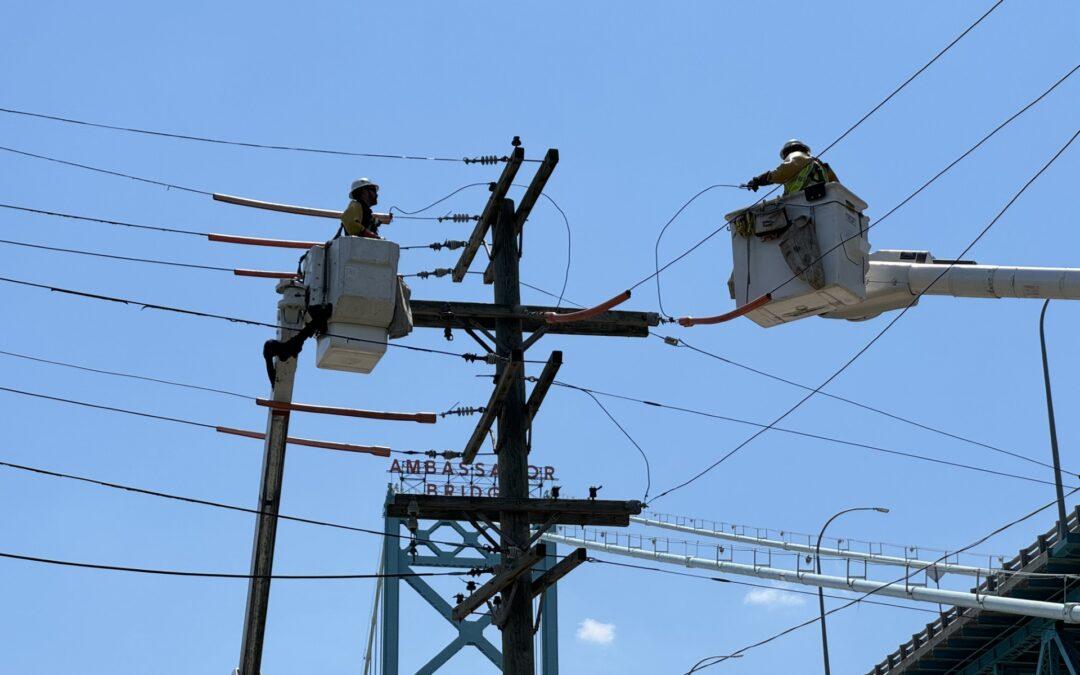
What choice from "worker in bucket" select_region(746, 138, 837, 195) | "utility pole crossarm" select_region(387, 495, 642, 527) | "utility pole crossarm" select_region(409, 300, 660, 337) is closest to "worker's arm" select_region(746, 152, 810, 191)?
"worker in bucket" select_region(746, 138, 837, 195)

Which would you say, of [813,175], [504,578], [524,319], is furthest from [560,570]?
[813,175]

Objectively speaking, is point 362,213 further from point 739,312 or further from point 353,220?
point 739,312

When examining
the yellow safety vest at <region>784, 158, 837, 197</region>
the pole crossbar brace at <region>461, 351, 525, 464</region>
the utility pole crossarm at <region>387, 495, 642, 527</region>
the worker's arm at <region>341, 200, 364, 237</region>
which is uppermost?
the yellow safety vest at <region>784, 158, 837, 197</region>

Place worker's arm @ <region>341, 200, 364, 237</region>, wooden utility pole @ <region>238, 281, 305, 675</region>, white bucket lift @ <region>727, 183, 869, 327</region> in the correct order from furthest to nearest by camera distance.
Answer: white bucket lift @ <region>727, 183, 869, 327</region> → worker's arm @ <region>341, 200, 364, 237</region> → wooden utility pole @ <region>238, 281, 305, 675</region>

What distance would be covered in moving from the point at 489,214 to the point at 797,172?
3785 millimetres

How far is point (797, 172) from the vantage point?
55.3 feet

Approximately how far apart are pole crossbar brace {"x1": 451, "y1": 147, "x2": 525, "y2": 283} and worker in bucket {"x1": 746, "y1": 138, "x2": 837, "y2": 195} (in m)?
2.86

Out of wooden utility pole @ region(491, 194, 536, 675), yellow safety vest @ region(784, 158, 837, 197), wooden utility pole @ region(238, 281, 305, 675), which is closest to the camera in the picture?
wooden utility pole @ region(238, 281, 305, 675)

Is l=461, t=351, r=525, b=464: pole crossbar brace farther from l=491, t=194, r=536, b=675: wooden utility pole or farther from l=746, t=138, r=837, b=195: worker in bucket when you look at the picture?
l=746, t=138, r=837, b=195: worker in bucket

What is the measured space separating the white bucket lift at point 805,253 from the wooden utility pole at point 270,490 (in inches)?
189

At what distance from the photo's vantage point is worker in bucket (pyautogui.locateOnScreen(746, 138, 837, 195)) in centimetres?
1675

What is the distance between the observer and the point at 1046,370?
3988 centimetres

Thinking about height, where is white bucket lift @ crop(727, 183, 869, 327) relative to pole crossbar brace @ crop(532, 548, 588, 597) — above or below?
above

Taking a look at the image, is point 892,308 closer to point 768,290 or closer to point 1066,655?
point 768,290
